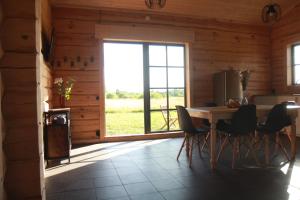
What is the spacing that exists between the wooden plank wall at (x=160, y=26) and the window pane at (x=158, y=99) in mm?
732

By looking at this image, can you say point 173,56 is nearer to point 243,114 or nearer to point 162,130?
point 162,130

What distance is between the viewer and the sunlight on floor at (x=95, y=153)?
3.61m

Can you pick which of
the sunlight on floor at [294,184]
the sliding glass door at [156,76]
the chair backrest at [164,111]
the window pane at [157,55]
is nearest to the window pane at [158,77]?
the sliding glass door at [156,76]

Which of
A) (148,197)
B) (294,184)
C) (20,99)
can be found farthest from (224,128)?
(20,99)

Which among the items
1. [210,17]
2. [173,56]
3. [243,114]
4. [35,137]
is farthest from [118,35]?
[35,137]

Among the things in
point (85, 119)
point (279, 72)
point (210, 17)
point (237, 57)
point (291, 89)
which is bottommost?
point (85, 119)

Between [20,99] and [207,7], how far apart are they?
5325 mm

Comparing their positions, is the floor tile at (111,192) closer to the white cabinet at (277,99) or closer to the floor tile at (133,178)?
the floor tile at (133,178)

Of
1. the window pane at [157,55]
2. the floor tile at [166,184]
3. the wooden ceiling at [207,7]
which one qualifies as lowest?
the floor tile at [166,184]

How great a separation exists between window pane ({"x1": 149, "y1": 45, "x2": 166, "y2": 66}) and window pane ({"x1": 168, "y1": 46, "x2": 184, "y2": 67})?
0.17 meters

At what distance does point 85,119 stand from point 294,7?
19.5 feet

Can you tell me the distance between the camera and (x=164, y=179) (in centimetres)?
302

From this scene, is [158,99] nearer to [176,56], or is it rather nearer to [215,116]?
[176,56]

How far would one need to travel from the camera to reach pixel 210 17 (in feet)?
21.0
